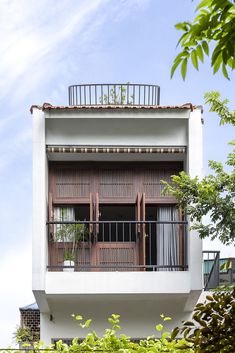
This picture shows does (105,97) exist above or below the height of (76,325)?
above

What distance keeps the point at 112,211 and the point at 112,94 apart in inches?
78.0

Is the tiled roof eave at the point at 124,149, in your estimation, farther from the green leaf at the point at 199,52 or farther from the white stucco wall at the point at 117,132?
the green leaf at the point at 199,52

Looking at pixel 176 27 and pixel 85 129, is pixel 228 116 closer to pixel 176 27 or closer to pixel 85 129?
pixel 85 129

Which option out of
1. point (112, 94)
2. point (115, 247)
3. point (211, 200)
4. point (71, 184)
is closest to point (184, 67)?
point (211, 200)

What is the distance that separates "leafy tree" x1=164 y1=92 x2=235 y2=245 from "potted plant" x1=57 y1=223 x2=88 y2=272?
1.61 m

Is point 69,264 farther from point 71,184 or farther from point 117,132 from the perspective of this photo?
point 117,132

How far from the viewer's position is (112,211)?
14906 mm

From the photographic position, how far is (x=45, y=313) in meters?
14.1

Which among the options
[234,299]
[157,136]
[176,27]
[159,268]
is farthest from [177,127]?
[176,27]

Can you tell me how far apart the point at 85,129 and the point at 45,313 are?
3037 millimetres

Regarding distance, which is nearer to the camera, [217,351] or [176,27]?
[176,27]

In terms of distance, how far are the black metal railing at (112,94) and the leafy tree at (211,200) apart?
181 cm

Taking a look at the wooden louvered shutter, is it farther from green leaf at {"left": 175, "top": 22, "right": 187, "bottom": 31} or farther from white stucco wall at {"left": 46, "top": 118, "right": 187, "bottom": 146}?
green leaf at {"left": 175, "top": 22, "right": 187, "bottom": 31}

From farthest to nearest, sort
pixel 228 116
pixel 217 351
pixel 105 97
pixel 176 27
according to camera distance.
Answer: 1. pixel 105 97
2. pixel 228 116
3. pixel 217 351
4. pixel 176 27
